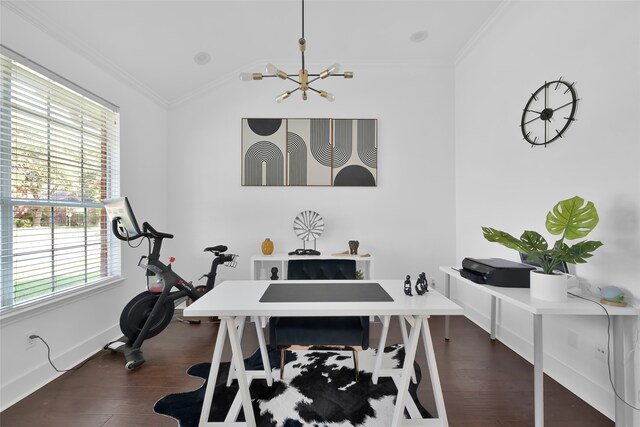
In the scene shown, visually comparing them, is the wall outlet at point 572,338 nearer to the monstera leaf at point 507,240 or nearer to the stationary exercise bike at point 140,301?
the monstera leaf at point 507,240

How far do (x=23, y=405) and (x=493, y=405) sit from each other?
309 cm

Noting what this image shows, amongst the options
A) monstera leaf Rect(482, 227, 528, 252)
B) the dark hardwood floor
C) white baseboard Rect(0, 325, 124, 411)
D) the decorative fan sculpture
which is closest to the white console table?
the decorative fan sculpture

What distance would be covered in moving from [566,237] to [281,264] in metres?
2.86

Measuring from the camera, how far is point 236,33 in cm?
297

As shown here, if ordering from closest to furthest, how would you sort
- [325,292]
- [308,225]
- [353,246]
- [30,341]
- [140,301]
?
[325,292] → [30,341] → [140,301] → [353,246] → [308,225]

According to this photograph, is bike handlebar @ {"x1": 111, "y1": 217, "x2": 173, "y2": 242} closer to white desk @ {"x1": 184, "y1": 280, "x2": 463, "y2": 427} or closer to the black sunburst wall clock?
white desk @ {"x1": 184, "y1": 280, "x2": 463, "y2": 427}

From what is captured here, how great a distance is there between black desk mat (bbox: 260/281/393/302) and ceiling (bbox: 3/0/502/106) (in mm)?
2574

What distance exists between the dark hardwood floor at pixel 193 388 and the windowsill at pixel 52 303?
0.31 meters

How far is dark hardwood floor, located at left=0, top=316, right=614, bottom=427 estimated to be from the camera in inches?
67.5

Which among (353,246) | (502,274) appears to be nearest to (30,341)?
(353,246)

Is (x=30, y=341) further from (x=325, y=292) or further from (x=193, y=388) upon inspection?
(x=325, y=292)

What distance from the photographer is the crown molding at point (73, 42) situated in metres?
1.93

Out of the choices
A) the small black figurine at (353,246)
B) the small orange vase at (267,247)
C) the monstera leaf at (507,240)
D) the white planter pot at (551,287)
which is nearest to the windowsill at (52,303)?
the small orange vase at (267,247)

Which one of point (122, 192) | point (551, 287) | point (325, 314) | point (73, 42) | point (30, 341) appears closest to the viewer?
point (325, 314)
